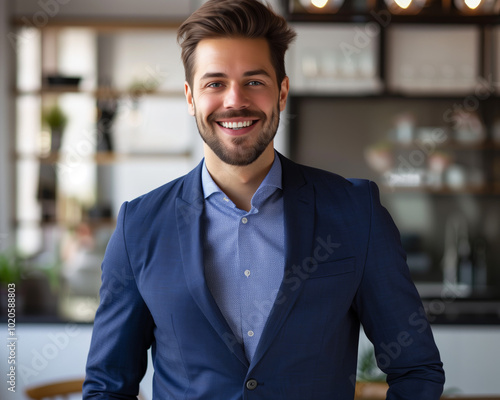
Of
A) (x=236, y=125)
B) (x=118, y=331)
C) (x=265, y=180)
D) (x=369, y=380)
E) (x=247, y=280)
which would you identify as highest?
(x=236, y=125)

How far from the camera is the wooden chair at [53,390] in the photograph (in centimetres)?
231

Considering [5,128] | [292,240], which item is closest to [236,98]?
Result: [292,240]

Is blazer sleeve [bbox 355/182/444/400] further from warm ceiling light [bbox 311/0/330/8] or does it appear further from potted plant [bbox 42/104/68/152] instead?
potted plant [bbox 42/104/68/152]

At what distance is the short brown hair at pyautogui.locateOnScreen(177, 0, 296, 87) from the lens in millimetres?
1198

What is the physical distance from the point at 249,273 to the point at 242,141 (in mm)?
247

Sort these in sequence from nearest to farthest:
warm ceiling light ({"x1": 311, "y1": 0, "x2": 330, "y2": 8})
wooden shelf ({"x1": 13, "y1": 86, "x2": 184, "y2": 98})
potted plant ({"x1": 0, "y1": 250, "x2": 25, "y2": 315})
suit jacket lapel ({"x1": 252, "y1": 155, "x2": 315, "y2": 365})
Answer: suit jacket lapel ({"x1": 252, "y1": 155, "x2": 315, "y2": 365}) → warm ceiling light ({"x1": 311, "y1": 0, "x2": 330, "y2": 8}) → potted plant ({"x1": 0, "y1": 250, "x2": 25, "y2": 315}) → wooden shelf ({"x1": 13, "y1": 86, "x2": 184, "y2": 98})

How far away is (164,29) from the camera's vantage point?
4836mm

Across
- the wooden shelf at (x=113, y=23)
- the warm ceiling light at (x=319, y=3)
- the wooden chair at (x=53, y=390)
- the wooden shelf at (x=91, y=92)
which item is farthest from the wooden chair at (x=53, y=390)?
the wooden shelf at (x=113, y=23)

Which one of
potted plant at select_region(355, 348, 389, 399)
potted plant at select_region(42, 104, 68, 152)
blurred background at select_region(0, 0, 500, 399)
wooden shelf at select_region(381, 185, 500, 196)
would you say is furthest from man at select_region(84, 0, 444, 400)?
potted plant at select_region(42, 104, 68, 152)

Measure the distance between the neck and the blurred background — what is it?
1612mm

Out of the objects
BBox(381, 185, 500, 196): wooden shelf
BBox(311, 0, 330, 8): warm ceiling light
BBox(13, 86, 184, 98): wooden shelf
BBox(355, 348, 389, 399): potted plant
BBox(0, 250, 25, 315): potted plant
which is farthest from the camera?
BBox(13, 86, 184, 98): wooden shelf

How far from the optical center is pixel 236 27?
119 cm

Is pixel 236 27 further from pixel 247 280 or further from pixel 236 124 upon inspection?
pixel 247 280

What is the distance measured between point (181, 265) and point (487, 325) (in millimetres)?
2503
